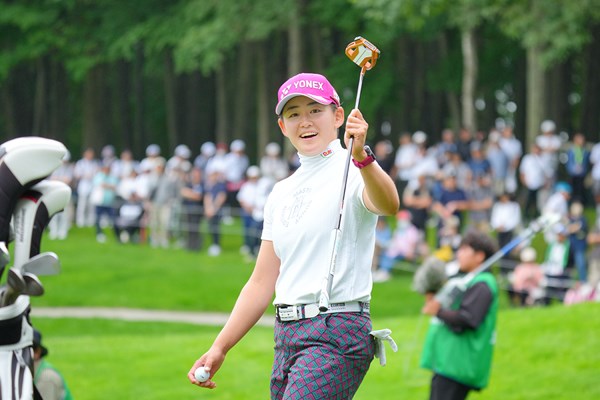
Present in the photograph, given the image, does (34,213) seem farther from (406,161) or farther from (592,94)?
(592,94)

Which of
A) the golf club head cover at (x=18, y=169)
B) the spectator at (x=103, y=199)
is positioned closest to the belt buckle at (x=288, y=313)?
the golf club head cover at (x=18, y=169)

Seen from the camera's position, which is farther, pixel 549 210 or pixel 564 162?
pixel 564 162

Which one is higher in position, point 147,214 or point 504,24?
point 504,24

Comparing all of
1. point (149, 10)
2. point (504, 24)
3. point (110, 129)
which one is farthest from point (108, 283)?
point (110, 129)

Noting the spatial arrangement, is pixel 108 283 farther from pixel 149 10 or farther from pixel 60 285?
pixel 149 10

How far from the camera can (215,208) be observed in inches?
1010

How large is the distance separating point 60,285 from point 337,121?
17.2 m

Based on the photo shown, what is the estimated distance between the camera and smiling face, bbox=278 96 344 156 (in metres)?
5.39

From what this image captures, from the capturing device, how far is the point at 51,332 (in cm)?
1833

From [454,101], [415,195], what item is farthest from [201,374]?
[454,101]

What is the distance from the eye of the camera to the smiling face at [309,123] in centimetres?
539

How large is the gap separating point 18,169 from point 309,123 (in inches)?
72.0

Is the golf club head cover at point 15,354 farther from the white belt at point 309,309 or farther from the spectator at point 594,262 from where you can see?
the spectator at point 594,262

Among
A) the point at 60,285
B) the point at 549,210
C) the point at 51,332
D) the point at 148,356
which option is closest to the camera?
the point at 148,356
